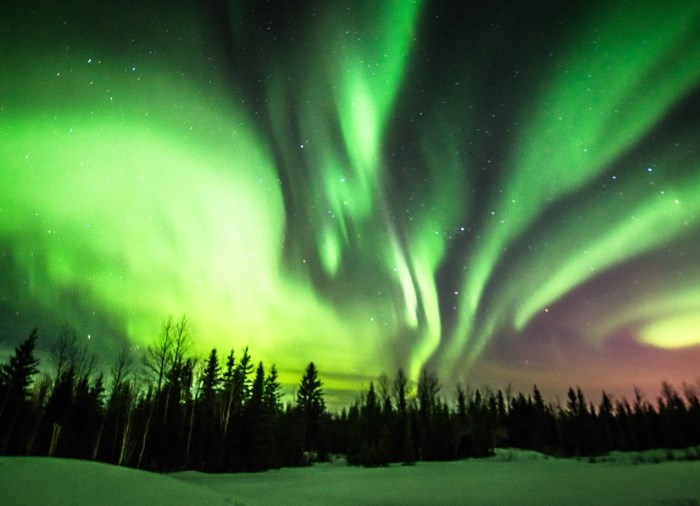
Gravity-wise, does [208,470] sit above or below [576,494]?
below

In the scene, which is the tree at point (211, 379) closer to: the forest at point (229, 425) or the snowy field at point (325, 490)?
the forest at point (229, 425)

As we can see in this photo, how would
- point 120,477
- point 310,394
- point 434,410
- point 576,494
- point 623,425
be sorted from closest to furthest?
point 120,477 → point 576,494 → point 434,410 → point 310,394 → point 623,425

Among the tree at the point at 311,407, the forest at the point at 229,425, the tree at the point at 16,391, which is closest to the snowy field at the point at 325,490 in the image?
the forest at the point at 229,425

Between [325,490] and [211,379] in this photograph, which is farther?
[211,379]

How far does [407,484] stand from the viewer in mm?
→ 20969

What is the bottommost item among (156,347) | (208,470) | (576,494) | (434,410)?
(208,470)

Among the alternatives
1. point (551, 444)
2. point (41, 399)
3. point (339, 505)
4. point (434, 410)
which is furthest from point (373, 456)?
point (551, 444)

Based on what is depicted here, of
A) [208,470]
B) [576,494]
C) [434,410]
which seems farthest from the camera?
[434,410]

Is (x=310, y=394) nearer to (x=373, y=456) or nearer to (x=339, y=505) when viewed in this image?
(x=373, y=456)

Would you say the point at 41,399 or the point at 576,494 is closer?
Result: the point at 576,494

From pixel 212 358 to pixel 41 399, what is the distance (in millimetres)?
17610

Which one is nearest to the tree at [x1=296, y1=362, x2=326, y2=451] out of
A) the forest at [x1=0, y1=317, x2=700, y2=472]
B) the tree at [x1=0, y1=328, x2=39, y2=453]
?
the forest at [x1=0, y1=317, x2=700, y2=472]

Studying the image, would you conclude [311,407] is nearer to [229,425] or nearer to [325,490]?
[229,425]

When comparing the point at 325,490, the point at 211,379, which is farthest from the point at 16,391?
the point at 325,490
